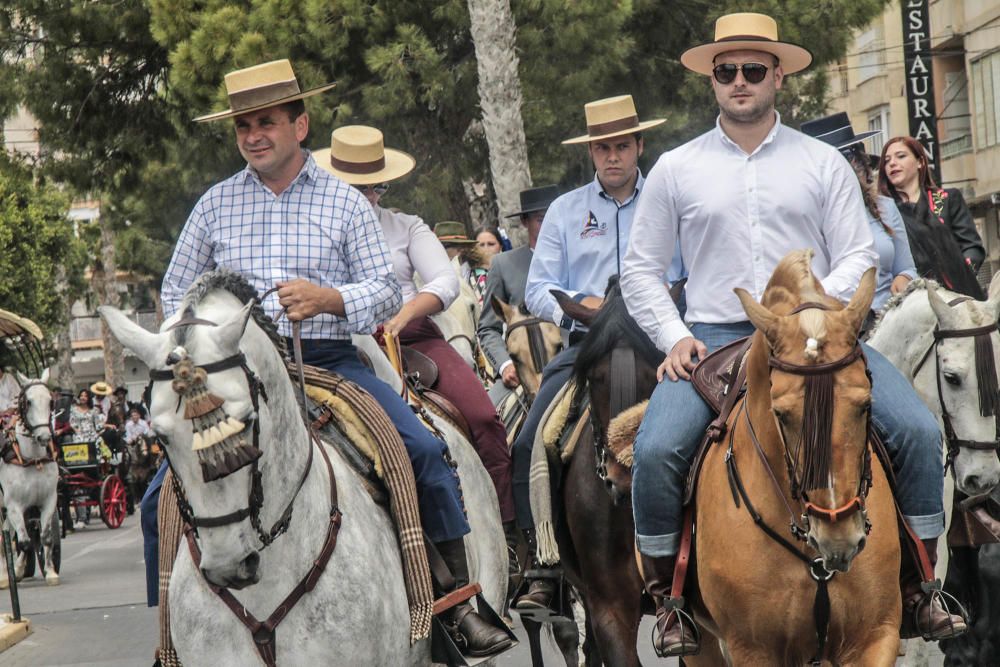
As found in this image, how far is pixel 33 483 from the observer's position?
778 inches

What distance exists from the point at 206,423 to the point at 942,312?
397 centimetres

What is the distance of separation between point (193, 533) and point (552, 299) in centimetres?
361

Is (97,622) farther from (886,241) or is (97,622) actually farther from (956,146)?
(956,146)

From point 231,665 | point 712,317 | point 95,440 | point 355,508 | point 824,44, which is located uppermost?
point 824,44

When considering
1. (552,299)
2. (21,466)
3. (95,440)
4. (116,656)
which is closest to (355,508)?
(552,299)

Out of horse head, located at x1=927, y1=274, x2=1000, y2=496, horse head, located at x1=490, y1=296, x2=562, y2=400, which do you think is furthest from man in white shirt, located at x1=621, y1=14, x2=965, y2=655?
horse head, located at x1=490, y1=296, x2=562, y2=400

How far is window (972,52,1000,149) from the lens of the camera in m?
35.6

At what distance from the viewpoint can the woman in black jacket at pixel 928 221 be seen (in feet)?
33.3

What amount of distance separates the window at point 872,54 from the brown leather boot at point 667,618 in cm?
4143

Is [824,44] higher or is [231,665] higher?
[824,44]

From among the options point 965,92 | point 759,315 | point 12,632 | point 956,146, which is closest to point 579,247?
point 759,315

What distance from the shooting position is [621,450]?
6961mm

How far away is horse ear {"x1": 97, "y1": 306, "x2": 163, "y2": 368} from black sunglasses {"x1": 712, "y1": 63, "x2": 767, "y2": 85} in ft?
8.34

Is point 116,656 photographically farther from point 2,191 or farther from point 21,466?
point 2,191
